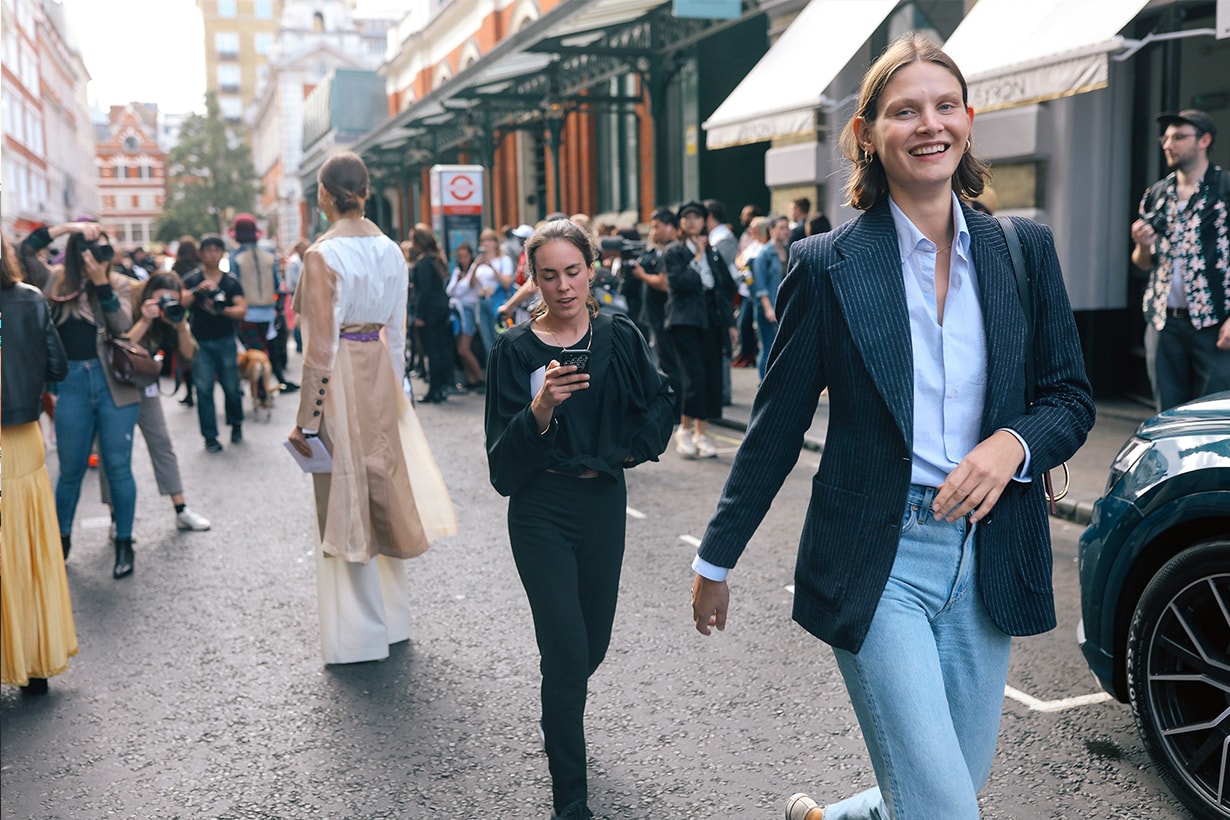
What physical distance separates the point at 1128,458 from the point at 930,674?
176 centimetres

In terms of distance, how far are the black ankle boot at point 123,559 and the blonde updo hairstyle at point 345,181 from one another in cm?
265

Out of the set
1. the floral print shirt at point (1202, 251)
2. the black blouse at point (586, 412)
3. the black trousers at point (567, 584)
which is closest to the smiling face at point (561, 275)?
the black blouse at point (586, 412)

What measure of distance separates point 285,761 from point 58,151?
3201 inches

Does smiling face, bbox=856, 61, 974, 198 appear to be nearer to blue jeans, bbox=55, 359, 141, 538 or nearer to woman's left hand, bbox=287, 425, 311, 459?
woman's left hand, bbox=287, 425, 311, 459

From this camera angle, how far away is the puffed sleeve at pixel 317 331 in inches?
187

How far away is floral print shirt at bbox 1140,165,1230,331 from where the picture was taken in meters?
6.34

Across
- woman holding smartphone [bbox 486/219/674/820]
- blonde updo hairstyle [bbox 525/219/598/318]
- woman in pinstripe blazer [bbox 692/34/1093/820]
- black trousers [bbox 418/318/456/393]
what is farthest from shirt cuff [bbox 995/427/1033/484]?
black trousers [bbox 418/318/456/393]

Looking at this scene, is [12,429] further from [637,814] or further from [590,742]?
[637,814]

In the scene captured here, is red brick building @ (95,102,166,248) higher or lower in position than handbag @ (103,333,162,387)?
higher

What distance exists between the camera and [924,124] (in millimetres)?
2195

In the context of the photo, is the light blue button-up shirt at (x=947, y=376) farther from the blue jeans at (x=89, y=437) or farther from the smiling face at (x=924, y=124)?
the blue jeans at (x=89, y=437)

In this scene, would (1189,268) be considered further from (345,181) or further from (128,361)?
(128,361)

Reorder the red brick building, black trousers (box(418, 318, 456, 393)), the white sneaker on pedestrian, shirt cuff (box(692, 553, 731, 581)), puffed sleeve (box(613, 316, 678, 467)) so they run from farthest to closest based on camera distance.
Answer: the red brick building
black trousers (box(418, 318, 456, 393))
the white sneaker on pedestrian
puffed sleeve (box(613, 316, 678, 467))
shirt cuff (box(692, 553, 731, 581))

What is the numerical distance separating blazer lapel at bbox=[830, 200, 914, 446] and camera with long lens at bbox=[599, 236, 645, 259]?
9.36 metres
